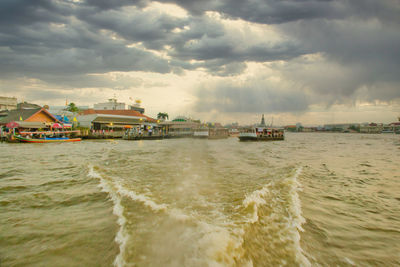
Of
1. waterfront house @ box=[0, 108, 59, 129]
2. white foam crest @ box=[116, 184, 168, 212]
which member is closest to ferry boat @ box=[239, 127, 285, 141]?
white foam crest @ box=[116, 184, 168, 212]

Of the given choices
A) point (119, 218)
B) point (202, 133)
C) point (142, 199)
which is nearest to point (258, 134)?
point (202, 133)

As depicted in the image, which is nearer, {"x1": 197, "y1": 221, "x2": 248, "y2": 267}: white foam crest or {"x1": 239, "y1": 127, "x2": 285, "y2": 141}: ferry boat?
{"x1": 197, "y1": 221, "x2": 248, "y2": 267}: white foam crest

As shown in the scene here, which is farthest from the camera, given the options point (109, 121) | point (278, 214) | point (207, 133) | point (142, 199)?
point (207, 133)

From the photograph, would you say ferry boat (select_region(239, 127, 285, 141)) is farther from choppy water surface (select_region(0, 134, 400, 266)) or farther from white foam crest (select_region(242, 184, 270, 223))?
white foam crest (select_region(242, 184, 270, 223))

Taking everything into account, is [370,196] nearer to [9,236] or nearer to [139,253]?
[139,253]

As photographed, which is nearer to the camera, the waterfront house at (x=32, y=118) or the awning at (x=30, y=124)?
the awning at (x=30, y=124)

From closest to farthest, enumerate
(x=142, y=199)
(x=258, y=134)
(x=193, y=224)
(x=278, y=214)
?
→ (x=193, y=224) → (x=278, y=214) → (x=142, y=199) → (x=258, y=134)

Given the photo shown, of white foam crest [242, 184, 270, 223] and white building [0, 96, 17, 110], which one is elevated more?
white building [0, 96, 17, 110]

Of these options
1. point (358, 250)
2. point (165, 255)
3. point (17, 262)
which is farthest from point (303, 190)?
point (17, 262)

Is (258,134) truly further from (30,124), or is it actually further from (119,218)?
(30,124)

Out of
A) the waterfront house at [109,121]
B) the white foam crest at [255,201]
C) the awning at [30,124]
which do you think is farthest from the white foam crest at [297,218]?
the waterfront house at [109,121]

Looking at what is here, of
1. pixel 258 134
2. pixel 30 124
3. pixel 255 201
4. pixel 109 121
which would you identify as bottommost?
pixel 255 201

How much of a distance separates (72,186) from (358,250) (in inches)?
261

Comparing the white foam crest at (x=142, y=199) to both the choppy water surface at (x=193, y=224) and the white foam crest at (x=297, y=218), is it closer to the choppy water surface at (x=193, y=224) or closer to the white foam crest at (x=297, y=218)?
the choppy water surface at (x=193, y=224)
